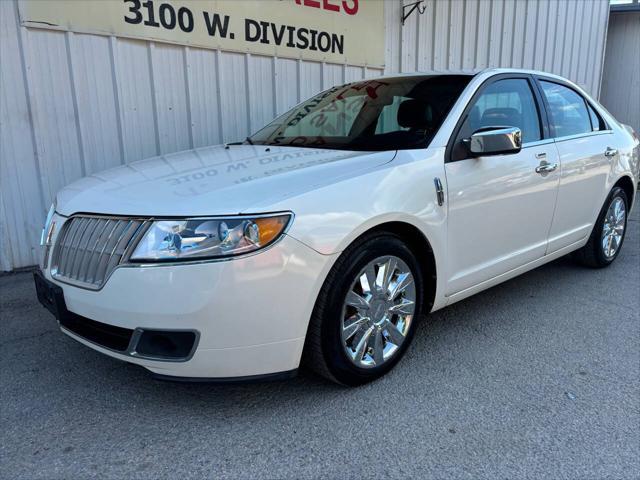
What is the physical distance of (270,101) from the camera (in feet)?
19.4

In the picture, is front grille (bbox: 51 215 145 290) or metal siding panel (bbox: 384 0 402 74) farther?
metal siding panel (bbox: 384 0 402 74)

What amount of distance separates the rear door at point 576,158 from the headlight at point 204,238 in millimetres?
2512

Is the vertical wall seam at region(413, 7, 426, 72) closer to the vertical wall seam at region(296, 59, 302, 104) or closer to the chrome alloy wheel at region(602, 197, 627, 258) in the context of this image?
the vertical wall seam at region(296, 59, 302, 104)

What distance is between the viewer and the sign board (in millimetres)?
4438

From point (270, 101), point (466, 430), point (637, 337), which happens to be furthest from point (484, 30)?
point (466, 430)

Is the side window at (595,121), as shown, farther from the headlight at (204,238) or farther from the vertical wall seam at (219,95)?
the vertical wall seam at (219,95)

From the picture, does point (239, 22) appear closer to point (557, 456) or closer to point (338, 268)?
point (338, 268)

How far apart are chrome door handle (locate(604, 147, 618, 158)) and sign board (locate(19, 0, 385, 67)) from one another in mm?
3338

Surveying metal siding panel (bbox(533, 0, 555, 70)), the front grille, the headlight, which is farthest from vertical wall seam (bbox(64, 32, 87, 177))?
metal siding panel (bbox(533, 0, 555, 70))

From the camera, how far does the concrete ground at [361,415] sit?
6.88 ft

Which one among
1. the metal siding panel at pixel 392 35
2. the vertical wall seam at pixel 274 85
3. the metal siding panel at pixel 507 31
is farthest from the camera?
the metal siding panel at pixel 507 31

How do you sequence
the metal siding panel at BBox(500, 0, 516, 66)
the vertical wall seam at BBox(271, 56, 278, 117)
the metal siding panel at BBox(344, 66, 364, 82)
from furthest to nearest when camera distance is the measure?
the metal siding panel at BBox(500, 0, 516, 66), the metal siding panel at BBox(344, 66, 364, 82), the vertical wall seam at BBox(271, 56, 278, 117)

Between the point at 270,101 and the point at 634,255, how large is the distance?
418 centimetres

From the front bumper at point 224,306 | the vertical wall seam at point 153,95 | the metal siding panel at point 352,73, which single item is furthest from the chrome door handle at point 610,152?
the vertical wall seam at point 153,95
